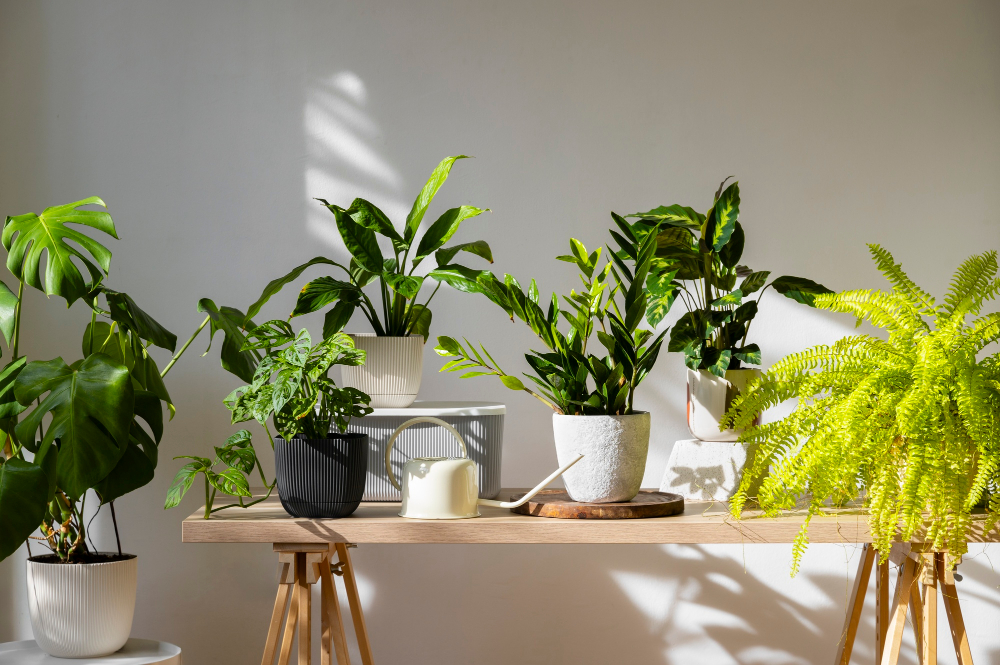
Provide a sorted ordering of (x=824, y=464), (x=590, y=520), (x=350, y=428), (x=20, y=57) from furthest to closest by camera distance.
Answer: (x=20, y=57), (x=350, y=428), (x=590, y=520), (x=824, y=464)

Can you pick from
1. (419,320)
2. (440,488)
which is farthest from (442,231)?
(440,488)

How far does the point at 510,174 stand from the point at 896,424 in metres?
1.18

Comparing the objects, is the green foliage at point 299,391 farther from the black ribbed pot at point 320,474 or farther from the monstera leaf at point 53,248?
the monstera leaf at point 53,248

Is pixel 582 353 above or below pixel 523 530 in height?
above

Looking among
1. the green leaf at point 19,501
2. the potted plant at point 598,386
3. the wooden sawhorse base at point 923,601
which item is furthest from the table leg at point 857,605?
the green leaf at point 19,501

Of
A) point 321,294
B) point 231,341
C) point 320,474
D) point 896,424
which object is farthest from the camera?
point 231,341

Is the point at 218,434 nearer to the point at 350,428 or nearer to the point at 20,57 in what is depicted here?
the point at 350,428

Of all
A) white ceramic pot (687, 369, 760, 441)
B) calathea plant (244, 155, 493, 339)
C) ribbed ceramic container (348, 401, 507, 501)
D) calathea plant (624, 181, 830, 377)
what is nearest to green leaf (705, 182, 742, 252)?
calathea plant (624, 181, 830, 377)

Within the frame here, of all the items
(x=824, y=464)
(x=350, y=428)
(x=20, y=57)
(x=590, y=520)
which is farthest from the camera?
(x=20, y=57)

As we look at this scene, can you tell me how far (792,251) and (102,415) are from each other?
1713mm

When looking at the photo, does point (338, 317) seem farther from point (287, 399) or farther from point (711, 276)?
point (711, 276)

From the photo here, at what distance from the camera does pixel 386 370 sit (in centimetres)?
163

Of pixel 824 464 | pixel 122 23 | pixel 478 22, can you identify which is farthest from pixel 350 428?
pixel 122 23

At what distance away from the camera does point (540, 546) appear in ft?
7.02
